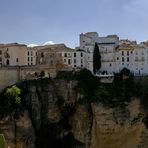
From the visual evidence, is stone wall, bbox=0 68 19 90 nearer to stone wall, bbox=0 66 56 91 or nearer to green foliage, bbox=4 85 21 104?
stone wall, bbox=0 66 56 91

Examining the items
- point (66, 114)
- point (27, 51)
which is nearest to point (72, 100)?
point (66, 114)

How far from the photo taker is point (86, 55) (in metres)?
40.0

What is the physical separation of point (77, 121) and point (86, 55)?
8346 millimetres

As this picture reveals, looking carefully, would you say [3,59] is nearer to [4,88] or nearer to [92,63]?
[4,88]

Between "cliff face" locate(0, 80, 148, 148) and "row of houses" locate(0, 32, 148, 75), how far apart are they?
4860mm

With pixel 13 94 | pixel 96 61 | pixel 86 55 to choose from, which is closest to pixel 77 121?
pixel 13 94

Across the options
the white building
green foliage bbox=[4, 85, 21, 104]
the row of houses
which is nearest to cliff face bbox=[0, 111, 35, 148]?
green foliage bbox=[4, 85, 21, 104]

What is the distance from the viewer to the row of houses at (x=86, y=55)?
38.8 meters

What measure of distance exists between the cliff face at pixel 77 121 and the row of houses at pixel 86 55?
15.9 feet

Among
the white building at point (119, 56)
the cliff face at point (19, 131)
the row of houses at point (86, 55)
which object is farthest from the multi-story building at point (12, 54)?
the cliff face at point (19, 131)

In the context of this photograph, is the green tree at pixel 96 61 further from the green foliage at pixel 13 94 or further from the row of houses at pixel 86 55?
the green foliage at pixel 13 94

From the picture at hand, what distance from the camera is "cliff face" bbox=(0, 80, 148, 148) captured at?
3341 cm

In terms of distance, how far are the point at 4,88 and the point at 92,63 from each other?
33.7 feet

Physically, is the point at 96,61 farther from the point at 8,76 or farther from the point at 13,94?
the point at 13,94
